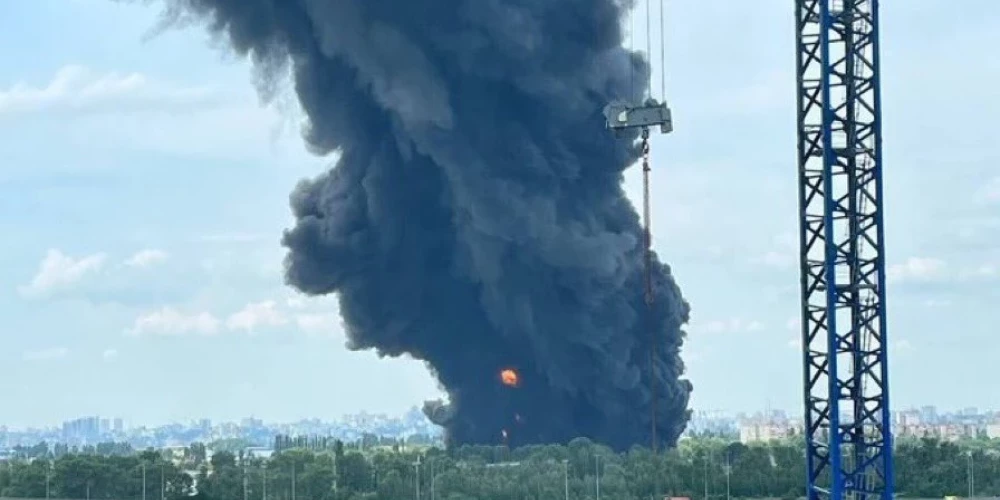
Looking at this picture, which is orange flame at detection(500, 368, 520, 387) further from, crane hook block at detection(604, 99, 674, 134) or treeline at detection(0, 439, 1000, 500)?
crane hook block at detection(604, 99, 674, 134)

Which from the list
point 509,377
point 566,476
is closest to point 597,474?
point 566,476

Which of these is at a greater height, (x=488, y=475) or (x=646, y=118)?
(x=646, y=118)

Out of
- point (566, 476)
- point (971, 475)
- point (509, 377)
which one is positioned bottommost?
point (971, 475)

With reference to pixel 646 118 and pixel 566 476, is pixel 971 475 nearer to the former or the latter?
pixel 566 476

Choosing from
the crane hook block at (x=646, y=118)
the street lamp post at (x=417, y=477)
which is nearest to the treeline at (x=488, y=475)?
the street lamp post at (x=417, y=477)

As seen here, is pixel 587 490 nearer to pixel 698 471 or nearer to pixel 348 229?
pixel 698 471

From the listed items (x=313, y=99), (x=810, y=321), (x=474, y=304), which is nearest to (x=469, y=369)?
(x=474, y=304)
